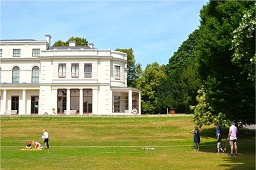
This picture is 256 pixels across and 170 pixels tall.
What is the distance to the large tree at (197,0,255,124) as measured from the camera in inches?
680

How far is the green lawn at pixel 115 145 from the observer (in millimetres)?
16125

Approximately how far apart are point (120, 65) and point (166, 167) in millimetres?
42378

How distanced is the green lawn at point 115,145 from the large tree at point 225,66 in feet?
8.80

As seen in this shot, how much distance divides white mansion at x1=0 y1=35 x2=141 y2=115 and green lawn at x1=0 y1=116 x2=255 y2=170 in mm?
11093

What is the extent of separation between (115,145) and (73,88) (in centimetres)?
2741

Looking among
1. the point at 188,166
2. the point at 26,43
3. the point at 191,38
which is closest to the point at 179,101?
the point at 191,38

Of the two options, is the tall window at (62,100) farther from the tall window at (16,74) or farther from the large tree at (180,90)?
the large tree at (180,90)

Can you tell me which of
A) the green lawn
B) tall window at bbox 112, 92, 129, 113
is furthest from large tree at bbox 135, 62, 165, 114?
the green lawn

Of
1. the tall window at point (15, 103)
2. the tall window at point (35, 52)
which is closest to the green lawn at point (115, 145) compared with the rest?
the tall window at point (15, 103)

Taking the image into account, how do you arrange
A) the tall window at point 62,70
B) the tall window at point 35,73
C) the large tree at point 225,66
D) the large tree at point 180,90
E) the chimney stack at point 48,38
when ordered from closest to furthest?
the large tree at point 225,66 < the tall window at point 62,70 < the large tree at point 180,90 < the tall window at point 35,73 < the chimney stack at point 48,38

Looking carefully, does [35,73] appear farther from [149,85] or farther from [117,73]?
[149,85]

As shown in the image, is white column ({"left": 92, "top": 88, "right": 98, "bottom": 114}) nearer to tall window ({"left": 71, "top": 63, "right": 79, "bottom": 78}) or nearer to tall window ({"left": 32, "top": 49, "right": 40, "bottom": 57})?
tall window ({"left": 71, "top": 63, "right": 79, "bottom": 78})

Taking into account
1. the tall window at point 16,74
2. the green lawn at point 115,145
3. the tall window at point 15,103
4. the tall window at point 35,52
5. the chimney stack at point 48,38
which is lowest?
the green lawn at point 115,145

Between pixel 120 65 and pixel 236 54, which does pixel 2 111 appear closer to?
pixel 120 65
